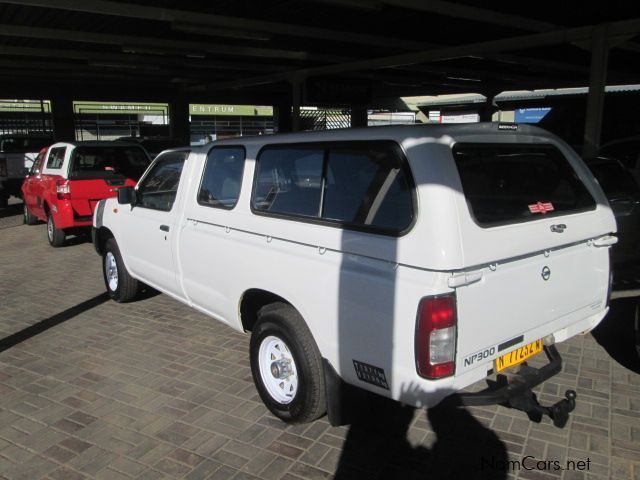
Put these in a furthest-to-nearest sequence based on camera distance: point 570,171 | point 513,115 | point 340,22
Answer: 1. point 513,115
2. point 340,22
3. point 570,171

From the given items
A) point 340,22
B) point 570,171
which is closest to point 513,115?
point 340,22

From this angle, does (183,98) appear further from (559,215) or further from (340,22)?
(559,215)

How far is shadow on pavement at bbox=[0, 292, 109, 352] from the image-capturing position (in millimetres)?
4895

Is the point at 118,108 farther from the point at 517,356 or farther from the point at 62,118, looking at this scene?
the point at 517,356

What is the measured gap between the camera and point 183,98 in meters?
26.6

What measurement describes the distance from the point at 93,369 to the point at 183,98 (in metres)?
24.3

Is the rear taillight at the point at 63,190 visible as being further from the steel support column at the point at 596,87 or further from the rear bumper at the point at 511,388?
the steel support column at the point at 596,87

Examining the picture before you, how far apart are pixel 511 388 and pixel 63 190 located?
757cm

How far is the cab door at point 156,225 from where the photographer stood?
4582mm

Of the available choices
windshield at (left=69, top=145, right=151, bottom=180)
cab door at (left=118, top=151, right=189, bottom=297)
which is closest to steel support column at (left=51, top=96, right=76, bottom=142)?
windshield at (left=69, top=145, right=151, bottom=180)

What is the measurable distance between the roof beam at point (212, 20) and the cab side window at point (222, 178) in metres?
7.02

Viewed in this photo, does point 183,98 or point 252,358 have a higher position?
point 183,98

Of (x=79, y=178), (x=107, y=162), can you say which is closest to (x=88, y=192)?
(x=79, y=178)

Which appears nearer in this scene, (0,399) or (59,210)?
(0,399)
